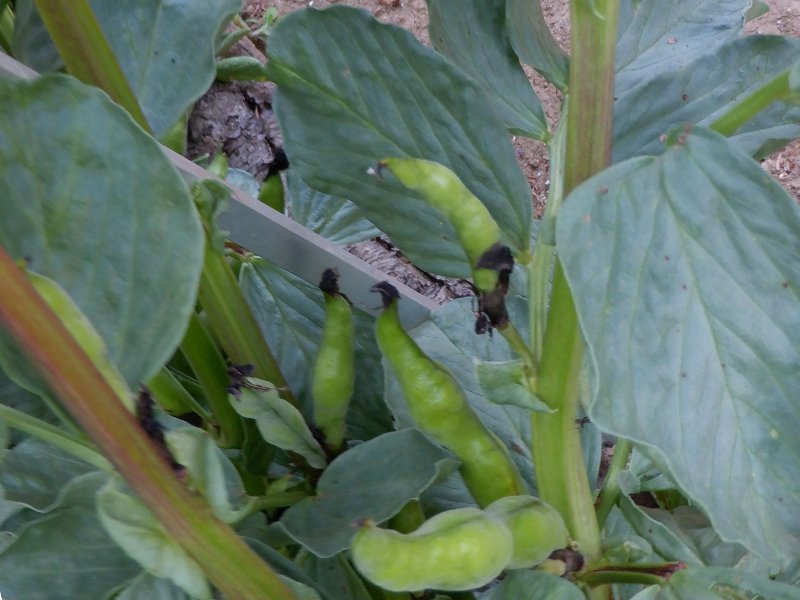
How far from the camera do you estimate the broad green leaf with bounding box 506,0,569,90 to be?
56cm

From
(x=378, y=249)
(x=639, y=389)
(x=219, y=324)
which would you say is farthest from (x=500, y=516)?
(x=378, y=249)

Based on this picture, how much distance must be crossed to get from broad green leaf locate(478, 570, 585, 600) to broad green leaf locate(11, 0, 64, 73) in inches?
23.7

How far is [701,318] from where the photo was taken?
0.38 metres

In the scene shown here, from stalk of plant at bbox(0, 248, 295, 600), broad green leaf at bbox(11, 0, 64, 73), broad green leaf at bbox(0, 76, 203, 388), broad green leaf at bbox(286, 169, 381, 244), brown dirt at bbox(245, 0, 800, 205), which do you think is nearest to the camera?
stalk of plant at bbox(0, 248, 295, 600)

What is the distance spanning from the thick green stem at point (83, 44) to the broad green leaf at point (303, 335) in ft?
0.87

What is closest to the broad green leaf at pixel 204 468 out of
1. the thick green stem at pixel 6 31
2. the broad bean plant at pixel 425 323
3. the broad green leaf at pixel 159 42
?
the broad bean plant at pixel 425 323

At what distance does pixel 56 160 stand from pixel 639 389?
315 millimetres

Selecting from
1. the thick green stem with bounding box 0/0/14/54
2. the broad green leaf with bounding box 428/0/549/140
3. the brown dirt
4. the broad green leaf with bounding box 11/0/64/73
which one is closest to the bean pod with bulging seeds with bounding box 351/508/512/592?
the broad green leaf with bounding box 428/0/549/140

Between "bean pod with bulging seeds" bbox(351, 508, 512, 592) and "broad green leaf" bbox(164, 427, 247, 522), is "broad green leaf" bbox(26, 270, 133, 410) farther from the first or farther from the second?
"bean pod with bulging seeds" bbox(351, 508, 512, 592)

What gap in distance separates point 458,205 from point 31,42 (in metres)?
0.50

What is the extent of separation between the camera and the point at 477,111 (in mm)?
518

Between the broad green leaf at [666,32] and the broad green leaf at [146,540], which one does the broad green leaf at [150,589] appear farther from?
the broad green leaf at [666,32]

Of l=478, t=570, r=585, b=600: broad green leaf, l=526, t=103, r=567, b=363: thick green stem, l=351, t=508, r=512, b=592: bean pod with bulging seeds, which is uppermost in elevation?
l=526, t=103, r=567, b=363: thick green stem

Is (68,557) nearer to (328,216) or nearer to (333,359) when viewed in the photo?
(333,359)
